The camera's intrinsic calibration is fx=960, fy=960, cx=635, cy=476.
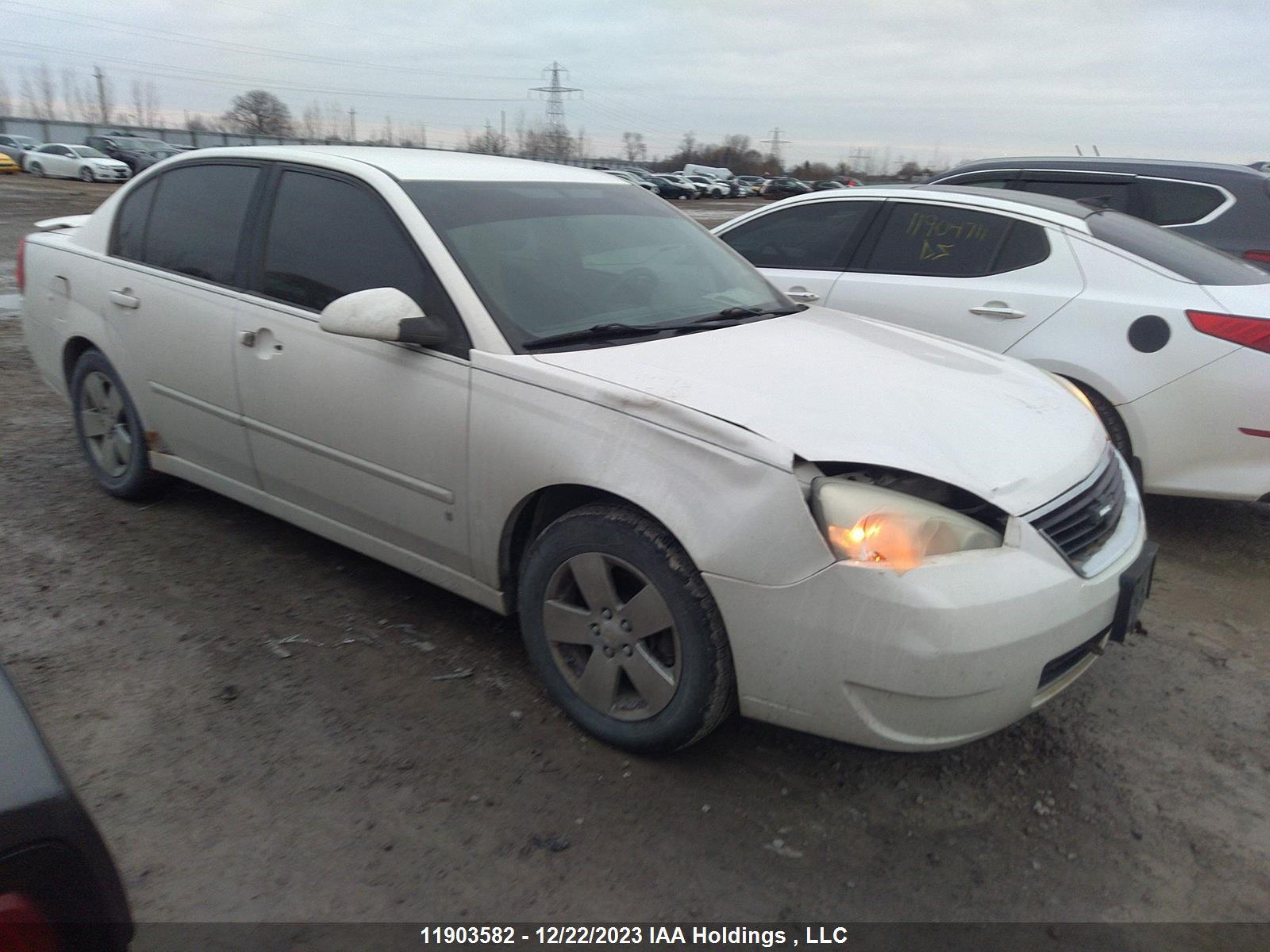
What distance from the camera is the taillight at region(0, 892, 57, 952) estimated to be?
122cm

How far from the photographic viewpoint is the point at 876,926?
224cm

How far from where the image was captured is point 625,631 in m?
2.68

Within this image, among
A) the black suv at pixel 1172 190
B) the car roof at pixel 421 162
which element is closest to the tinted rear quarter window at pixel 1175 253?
the black suv at pixel 1172 190

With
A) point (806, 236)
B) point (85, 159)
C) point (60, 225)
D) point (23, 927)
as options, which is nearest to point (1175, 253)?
point (806, 236)

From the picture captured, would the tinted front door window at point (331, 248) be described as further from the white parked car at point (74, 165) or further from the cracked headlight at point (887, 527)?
the white parked car at point (74, 165)

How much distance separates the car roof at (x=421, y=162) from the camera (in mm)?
3564

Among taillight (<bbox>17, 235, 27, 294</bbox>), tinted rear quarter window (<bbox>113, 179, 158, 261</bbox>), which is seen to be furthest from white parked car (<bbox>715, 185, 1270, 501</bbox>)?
taillight (<bbox>17, 235, 27, 294</bbox>)

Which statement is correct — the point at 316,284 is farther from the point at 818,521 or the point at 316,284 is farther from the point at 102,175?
the point at 102,175

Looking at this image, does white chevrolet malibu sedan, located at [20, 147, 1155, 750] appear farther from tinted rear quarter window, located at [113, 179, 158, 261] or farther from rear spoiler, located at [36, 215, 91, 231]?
rear spoiler, located at [36, 215, 91, 231]

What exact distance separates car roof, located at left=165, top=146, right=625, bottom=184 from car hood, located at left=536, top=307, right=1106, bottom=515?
1.07 metres

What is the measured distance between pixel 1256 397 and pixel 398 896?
3.83 meters

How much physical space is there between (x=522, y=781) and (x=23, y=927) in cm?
156

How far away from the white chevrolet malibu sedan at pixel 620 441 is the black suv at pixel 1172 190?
3.53m

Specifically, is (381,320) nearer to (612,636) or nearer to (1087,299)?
(612,636)
